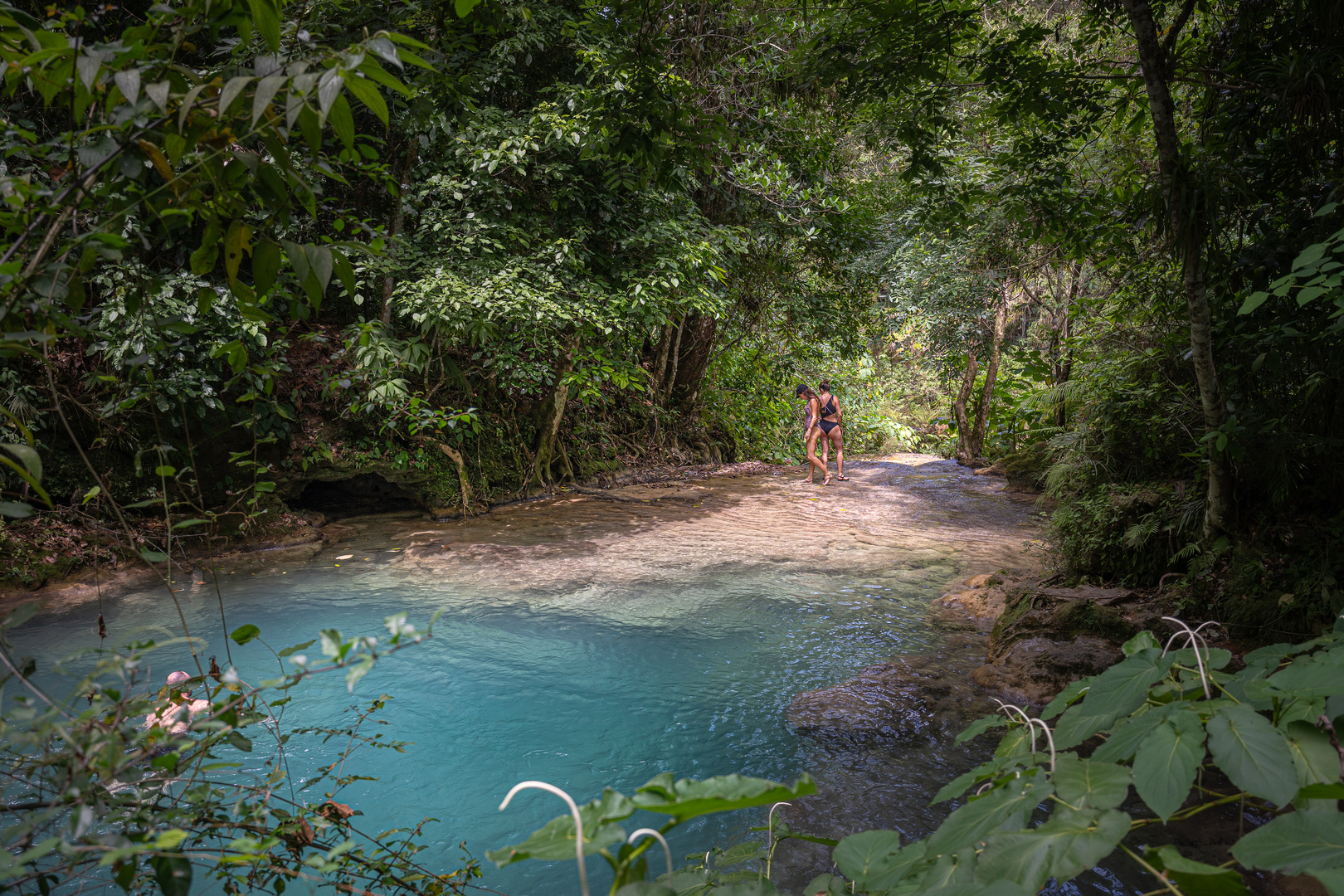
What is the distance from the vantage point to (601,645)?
5363 mm

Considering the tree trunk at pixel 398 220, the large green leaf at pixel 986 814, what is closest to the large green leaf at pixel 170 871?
the large green leaf at pixel 986 814

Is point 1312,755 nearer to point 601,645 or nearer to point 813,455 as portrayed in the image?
point 601,645

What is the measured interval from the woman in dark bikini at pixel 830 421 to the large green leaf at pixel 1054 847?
11.4 m

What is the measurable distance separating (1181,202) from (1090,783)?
3.91 m

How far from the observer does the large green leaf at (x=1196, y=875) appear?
89cm

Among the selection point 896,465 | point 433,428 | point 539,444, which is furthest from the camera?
point 896,465

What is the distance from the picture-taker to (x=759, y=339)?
13.8m

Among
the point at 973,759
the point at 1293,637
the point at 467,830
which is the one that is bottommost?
the point at 467,830

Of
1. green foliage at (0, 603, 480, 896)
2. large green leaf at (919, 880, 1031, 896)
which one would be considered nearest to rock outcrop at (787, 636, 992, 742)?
green foliage at (0, 603, 480, 896)

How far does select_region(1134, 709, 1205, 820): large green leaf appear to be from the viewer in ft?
3.30

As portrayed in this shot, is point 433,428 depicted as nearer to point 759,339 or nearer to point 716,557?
point 716,557

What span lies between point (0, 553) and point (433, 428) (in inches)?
175

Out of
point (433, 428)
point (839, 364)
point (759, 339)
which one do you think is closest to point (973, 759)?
point (433, 428)

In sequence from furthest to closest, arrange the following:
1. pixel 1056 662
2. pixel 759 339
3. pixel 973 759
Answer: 1. pixel 759 339
2. pixel 1056 662
3. pixel 973 759
